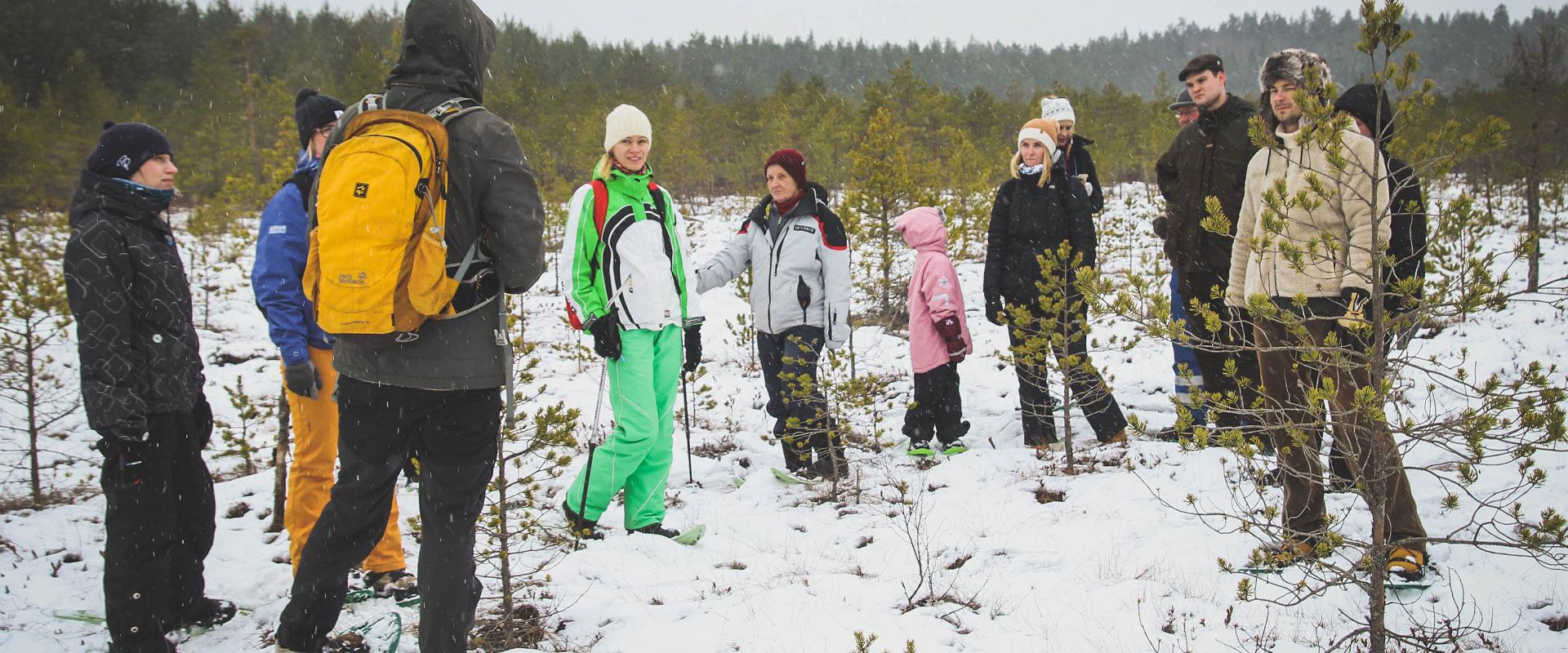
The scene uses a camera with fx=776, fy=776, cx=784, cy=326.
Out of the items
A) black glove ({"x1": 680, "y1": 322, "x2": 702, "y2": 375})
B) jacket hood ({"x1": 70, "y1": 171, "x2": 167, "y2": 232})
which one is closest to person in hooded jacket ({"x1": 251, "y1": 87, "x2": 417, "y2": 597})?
jacket hood ({"x1": 70, "y1": 171, "x2": 167, "y2": 232})

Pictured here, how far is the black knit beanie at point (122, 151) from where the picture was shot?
3.09 metres

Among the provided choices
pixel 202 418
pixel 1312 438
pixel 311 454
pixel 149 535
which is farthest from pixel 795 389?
pixel 149 535

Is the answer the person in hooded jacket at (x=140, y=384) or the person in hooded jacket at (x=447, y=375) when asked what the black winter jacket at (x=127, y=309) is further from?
the person in hooded jacket at (x=447, y=375)

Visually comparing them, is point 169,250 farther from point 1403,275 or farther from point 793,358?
point 1403,275

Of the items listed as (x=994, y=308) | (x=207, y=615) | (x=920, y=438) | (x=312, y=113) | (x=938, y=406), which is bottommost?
(x=207, y=615)

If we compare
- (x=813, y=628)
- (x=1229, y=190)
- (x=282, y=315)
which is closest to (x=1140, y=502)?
(x=1229, y=190)

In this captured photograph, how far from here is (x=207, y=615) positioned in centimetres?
337

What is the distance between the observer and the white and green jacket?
4.11m

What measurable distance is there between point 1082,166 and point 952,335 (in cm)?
155

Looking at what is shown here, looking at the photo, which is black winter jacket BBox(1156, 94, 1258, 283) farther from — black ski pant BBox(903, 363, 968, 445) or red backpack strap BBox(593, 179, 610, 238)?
red backpack strap BBox(593, 179, 610, 238)

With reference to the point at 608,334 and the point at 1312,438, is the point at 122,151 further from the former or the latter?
the point at 1312,438

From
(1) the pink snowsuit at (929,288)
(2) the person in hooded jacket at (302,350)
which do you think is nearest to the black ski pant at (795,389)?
(1) the pink snowsuit at (929,288)

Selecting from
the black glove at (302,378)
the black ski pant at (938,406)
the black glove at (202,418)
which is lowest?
the black ski pant at (938,406)

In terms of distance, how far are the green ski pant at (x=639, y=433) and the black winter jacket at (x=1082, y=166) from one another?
3057 mm
